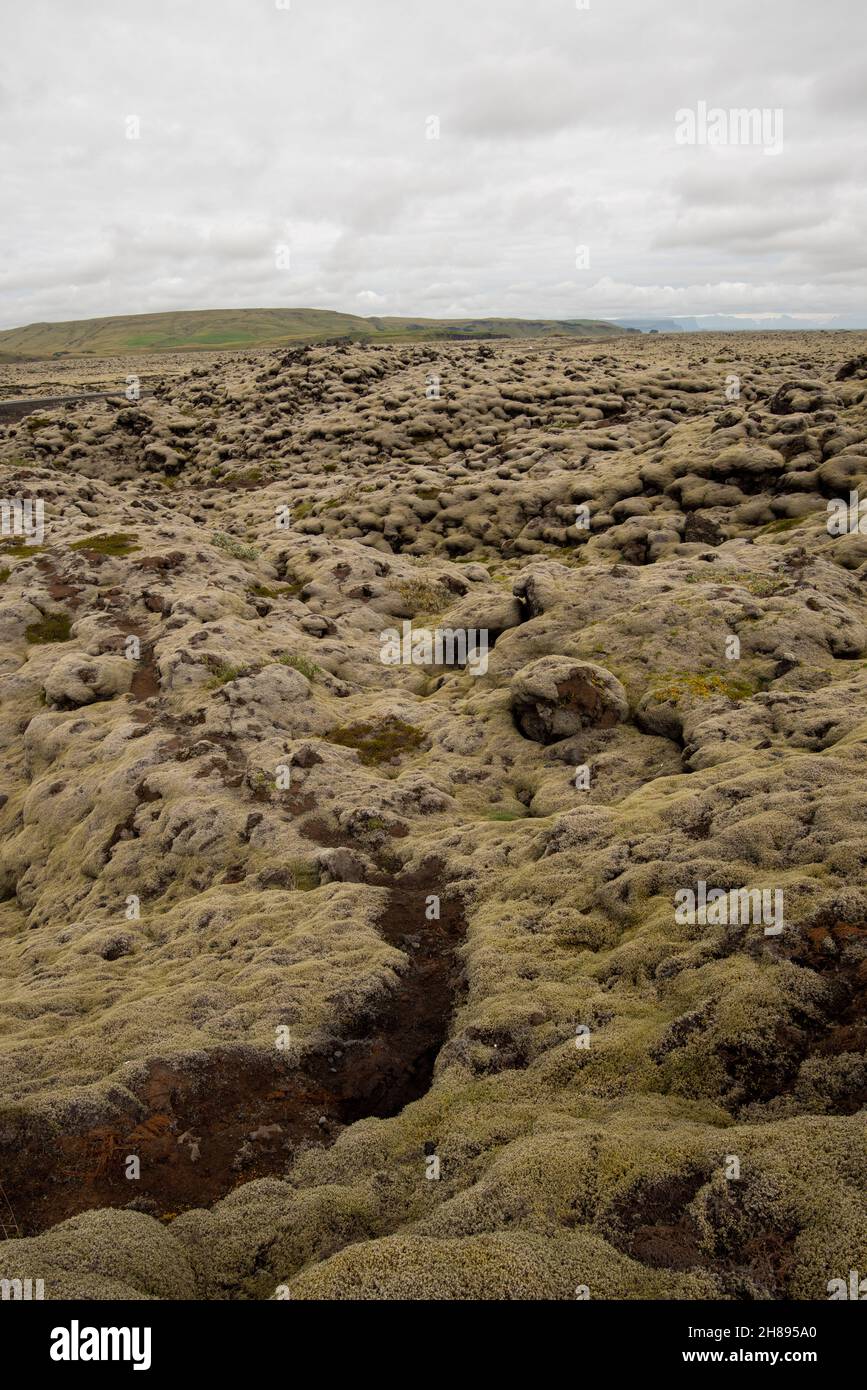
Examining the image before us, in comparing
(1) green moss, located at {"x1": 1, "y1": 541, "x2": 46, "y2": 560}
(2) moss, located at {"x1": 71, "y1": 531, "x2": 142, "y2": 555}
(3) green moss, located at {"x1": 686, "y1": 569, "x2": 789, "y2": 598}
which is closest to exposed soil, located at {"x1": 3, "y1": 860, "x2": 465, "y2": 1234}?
(3) green moss, located at {"x1": 686, "y1": 569, "x2": 789, "y2": 598}

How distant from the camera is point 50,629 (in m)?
31.7

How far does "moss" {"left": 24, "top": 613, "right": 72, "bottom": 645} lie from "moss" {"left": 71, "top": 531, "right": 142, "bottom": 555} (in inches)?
205

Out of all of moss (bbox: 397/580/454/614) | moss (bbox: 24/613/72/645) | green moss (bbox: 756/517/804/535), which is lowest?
moss (bbox: 24/613/72/645)

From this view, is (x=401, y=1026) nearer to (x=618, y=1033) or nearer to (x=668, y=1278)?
(x=618, y=1033)

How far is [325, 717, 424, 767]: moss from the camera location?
25219 millimetres

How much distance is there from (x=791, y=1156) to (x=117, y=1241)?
8.47 metres

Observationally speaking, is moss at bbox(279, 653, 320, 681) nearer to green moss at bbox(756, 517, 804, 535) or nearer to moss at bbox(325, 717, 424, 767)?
moss at bbox(325, 717, 424, 767)

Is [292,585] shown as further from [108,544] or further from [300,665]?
[300,665]

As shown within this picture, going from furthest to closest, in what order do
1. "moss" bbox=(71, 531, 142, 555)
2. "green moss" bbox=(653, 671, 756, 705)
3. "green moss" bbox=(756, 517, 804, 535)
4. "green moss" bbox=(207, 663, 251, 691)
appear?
"green moss" bbox=(756, 517, 804, 535), "moss" bbox=(71, 531, 142, 555), "green moss" bbox=(207, 663, 251, 691), "green moss" bbox=(653, 671, 756, 705)

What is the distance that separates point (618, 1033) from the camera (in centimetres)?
1211

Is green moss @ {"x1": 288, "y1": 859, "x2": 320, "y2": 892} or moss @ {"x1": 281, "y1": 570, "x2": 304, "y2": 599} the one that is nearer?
green moss @ {"x1": 288, "y1": 859, "x2": 320, "y2": 892}

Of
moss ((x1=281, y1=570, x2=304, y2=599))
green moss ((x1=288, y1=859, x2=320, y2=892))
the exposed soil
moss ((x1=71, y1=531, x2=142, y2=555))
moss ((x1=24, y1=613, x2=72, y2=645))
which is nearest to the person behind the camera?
the exposed soil

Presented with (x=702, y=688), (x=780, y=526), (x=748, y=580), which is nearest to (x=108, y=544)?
(x=702, y=688)

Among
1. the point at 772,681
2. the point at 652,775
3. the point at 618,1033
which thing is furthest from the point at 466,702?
the point at 618,1033
